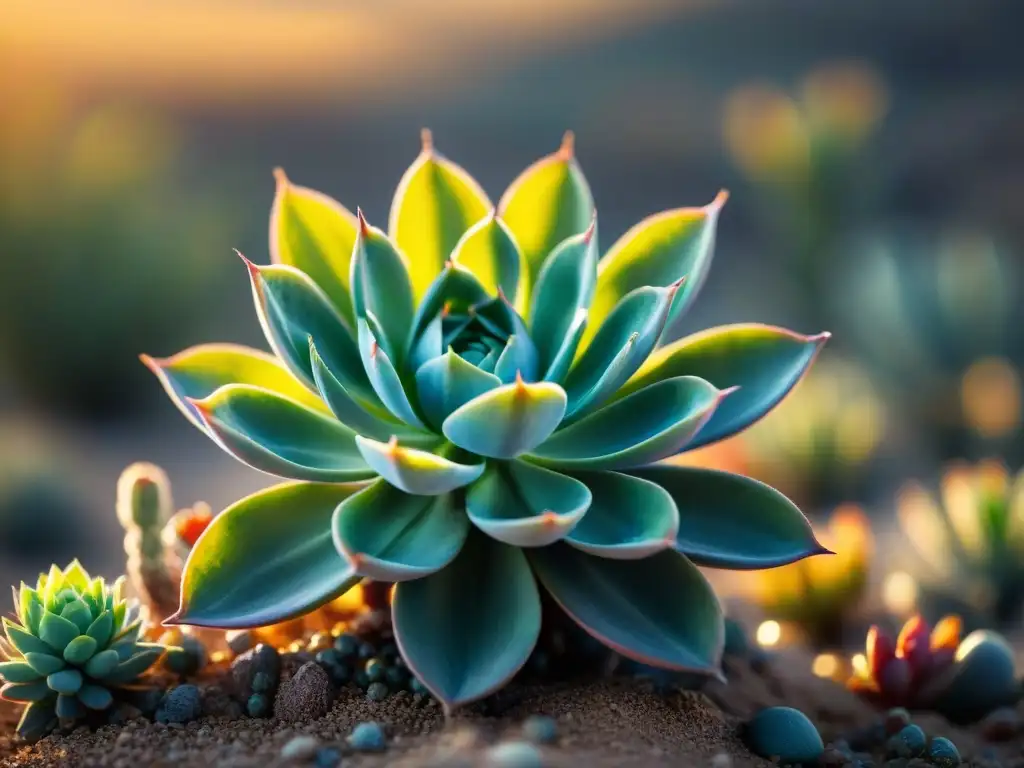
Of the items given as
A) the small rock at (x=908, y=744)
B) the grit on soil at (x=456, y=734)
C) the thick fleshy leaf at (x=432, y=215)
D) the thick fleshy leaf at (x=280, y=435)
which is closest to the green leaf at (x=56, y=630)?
the grit on soil at (x=456, y=734)

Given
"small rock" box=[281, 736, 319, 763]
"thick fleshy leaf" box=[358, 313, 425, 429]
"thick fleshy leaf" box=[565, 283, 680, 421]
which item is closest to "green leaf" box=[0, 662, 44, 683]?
"small rock" box=[281, 736, 319, 763]

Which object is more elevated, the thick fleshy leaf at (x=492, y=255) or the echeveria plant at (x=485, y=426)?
the thick fleshy leaf at (x=492, y=255)

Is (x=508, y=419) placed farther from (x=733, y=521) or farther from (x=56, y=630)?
(x=56, y=630)

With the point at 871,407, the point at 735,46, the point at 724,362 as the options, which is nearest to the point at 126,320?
the point at 871,407

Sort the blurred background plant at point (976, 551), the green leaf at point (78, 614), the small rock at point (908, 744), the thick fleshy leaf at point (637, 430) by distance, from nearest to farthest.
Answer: the thick fleshy leaf at point (637, 430)
the green leaf at point (78, 614)
the small rock at point (908, 744)
the blurred background plant at point (976, 551)

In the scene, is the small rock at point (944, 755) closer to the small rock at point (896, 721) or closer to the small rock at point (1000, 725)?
the small rock at point (896, 721)

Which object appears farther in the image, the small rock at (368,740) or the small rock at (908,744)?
the small rock at (908,744)

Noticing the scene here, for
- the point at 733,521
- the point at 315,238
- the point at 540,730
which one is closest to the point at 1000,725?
the point at 733,521
